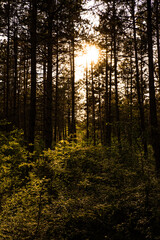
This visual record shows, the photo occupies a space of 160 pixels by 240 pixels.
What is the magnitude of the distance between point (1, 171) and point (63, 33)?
267 inches

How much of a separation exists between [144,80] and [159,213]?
14188 millimetres

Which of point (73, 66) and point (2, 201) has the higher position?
point (73, 66)

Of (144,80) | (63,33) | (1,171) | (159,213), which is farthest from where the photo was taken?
(144,80)

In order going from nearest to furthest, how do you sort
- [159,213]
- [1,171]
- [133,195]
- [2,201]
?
[159,213], [133,195], [2,201], [1,171]

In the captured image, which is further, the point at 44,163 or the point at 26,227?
the point at 44,163

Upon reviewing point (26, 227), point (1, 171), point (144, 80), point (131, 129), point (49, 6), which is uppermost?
point (49, 6)

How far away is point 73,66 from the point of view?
54.1 ft

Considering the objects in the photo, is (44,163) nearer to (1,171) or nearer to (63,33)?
(1,171)

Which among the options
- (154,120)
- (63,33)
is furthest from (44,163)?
(63,33)

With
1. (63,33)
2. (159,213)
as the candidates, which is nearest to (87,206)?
(159,213)

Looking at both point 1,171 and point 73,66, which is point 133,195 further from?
point 73,66

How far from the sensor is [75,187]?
5289 mm

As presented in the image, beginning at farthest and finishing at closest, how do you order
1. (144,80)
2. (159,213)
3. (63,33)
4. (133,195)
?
(144,80) < (63,33) < (133,195) < (159,213)

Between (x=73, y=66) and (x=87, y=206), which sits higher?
(x=73, y=66)
